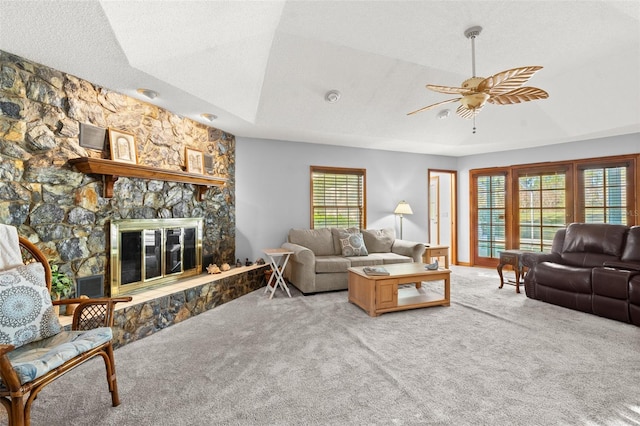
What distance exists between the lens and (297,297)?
435cm

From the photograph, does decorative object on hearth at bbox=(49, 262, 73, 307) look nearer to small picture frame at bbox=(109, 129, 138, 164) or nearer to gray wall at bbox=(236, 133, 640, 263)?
small picture frame at bbox=(109, 129, 138, 164)

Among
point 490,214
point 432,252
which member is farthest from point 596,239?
point 490,214

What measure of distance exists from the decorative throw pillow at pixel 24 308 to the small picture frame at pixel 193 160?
2.30 metres

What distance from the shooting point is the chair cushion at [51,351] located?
145cm

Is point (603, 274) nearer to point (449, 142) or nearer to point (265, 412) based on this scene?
point (449, 142)

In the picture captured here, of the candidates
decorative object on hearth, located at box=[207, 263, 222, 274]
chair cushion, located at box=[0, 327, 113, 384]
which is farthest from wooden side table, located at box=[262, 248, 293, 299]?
chair cushion, located at box=[0, 327, 113, 384]

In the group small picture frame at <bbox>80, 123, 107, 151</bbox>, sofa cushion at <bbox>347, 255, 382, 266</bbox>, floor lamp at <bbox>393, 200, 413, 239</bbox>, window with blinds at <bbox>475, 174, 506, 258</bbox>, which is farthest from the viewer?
window with blinds at <bbox>475, 174, 506, 258</bbox>

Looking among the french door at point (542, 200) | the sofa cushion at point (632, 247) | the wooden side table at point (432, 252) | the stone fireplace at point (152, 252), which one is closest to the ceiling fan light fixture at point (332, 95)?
the stone fireplace at point (152, 252)

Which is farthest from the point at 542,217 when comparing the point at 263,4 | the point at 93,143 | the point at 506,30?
the point at 93,143

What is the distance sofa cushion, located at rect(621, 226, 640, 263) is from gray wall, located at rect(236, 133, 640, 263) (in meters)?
2.19

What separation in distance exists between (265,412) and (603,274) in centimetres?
378

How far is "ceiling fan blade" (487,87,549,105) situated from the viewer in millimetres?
2781

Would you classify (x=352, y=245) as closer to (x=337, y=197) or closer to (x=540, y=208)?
(x=337, y=197)

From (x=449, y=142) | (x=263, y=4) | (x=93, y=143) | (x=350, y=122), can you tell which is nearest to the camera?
(x=263, y=4)
